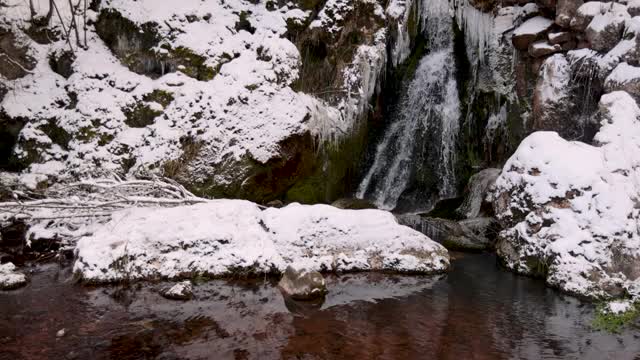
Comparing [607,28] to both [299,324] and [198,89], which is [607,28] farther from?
[299,324]

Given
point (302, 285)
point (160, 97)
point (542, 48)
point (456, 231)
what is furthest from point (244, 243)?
point (542, 48)

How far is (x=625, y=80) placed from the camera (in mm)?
8977

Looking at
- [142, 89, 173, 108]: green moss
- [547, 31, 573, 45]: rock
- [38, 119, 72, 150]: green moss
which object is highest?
[547, 31, 573, 45]: rock

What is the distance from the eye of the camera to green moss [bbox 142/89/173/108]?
10070 mm

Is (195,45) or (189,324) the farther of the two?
(195,45)

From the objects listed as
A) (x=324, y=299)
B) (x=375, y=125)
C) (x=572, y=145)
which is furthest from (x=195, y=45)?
(x=572, y=145)

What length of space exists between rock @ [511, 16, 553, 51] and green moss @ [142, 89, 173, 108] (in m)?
8.02

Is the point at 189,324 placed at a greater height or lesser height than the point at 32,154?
lesser

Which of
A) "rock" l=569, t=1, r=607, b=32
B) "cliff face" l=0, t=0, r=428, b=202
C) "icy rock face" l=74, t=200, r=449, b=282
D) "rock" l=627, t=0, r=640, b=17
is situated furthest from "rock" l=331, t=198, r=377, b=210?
"rock" l=627, t=0, r=640, b=17

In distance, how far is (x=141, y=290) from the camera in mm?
6594

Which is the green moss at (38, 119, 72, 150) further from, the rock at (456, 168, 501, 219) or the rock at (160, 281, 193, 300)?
the rock at (456, 168, 501, 219)

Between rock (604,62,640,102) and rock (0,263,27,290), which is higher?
rock (604,62,640,102)

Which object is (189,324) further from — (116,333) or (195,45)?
(195,45)

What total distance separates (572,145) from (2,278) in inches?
360
